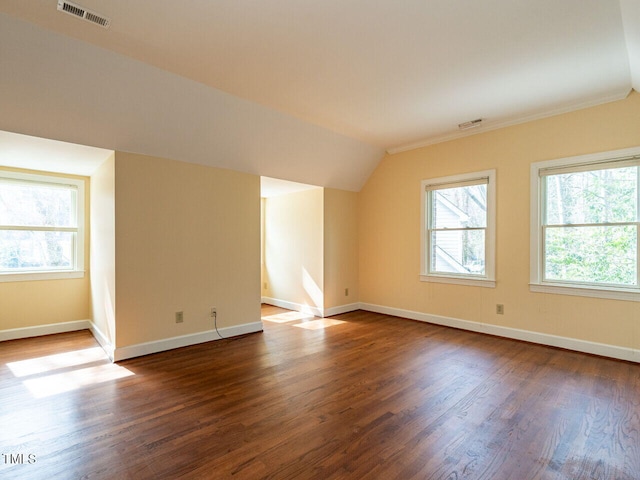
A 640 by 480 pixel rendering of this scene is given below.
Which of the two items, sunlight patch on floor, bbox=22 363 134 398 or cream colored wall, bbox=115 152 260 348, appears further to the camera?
cream colored wall, bbox=115 152 260 348

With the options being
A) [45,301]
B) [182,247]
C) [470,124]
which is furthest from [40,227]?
[470,124]

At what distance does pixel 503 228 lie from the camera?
13.5 ft

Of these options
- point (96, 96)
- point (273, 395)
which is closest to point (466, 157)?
point (273, 395)

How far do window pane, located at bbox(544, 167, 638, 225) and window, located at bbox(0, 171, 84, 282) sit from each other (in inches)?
240

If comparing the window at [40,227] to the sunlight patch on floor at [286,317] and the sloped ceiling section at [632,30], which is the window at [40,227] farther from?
the sloped ceiling section at [632,30]

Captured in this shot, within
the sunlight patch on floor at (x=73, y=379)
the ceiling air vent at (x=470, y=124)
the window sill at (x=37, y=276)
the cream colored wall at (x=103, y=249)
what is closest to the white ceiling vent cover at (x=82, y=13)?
the cream colored wall at (x=103, y=249)

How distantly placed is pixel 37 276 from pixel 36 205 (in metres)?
0.92

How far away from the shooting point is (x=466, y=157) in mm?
4445

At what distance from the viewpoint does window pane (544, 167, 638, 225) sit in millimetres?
3301

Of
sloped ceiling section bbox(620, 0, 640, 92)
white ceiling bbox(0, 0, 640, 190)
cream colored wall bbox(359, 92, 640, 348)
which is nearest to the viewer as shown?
sloped ceiling section bbox(620, 0, 640, 92)

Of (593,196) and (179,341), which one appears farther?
(179,341)

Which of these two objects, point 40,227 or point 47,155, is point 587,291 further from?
point 40,227

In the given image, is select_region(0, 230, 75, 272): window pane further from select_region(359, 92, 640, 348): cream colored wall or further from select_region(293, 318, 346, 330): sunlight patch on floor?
select_region(359, 92, 640, 348): cream colored wall

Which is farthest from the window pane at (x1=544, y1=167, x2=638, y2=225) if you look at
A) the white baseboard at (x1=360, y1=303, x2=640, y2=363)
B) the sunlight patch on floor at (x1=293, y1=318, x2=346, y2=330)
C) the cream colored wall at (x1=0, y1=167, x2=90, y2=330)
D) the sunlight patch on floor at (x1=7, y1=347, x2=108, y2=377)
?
the cream colored wall at (x1=0, y1=167, x2=90, y2=330)
